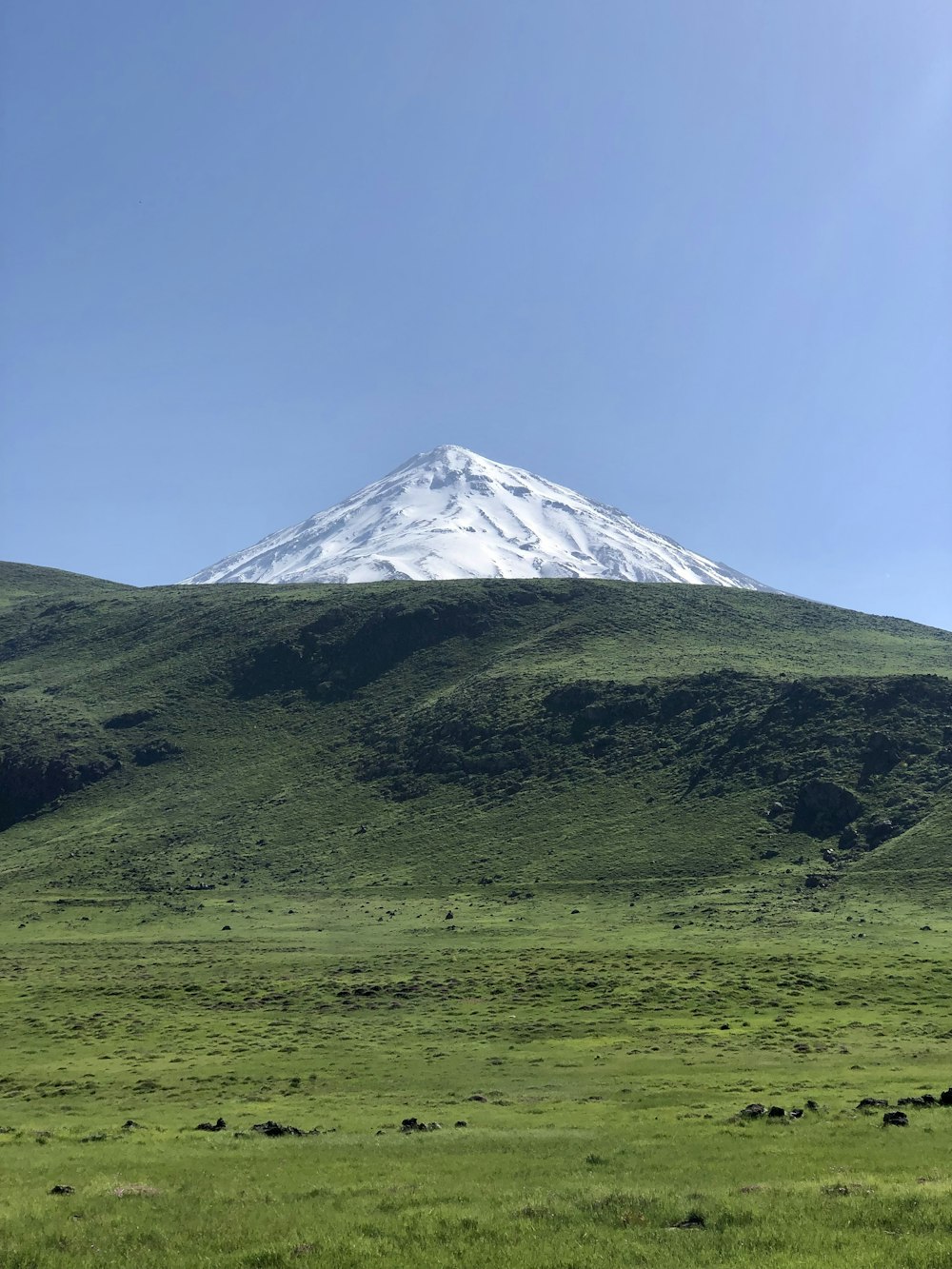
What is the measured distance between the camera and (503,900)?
11156cm

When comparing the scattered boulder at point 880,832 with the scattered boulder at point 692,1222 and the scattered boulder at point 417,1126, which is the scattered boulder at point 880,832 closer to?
the scattered boulder at point 417,1126

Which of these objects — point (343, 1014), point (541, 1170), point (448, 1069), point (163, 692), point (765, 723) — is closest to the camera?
point (541, 1170)

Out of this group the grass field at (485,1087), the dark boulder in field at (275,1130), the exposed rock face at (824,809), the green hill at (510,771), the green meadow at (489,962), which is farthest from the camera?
the exposed rock face at (824,809)

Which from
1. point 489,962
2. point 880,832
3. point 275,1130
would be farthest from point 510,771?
point 275,1130

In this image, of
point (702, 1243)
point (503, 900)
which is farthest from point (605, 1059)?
Answer: point (503, 900)

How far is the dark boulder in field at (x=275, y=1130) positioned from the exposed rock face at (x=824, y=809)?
10140cm

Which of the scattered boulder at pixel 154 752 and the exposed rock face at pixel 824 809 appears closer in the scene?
the exposed rock face at pixel 824 809

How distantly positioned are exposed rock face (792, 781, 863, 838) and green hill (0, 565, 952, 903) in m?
0.26

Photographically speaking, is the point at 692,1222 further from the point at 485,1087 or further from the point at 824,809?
the point at 824,809

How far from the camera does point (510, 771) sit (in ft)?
506

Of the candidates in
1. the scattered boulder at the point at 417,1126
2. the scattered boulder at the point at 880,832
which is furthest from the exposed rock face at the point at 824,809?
the scattered boulder at the point at 417,1126

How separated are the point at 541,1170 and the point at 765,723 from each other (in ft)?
424

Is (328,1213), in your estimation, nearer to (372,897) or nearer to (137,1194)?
(137,1194)

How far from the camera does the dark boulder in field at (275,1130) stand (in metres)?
34.5
